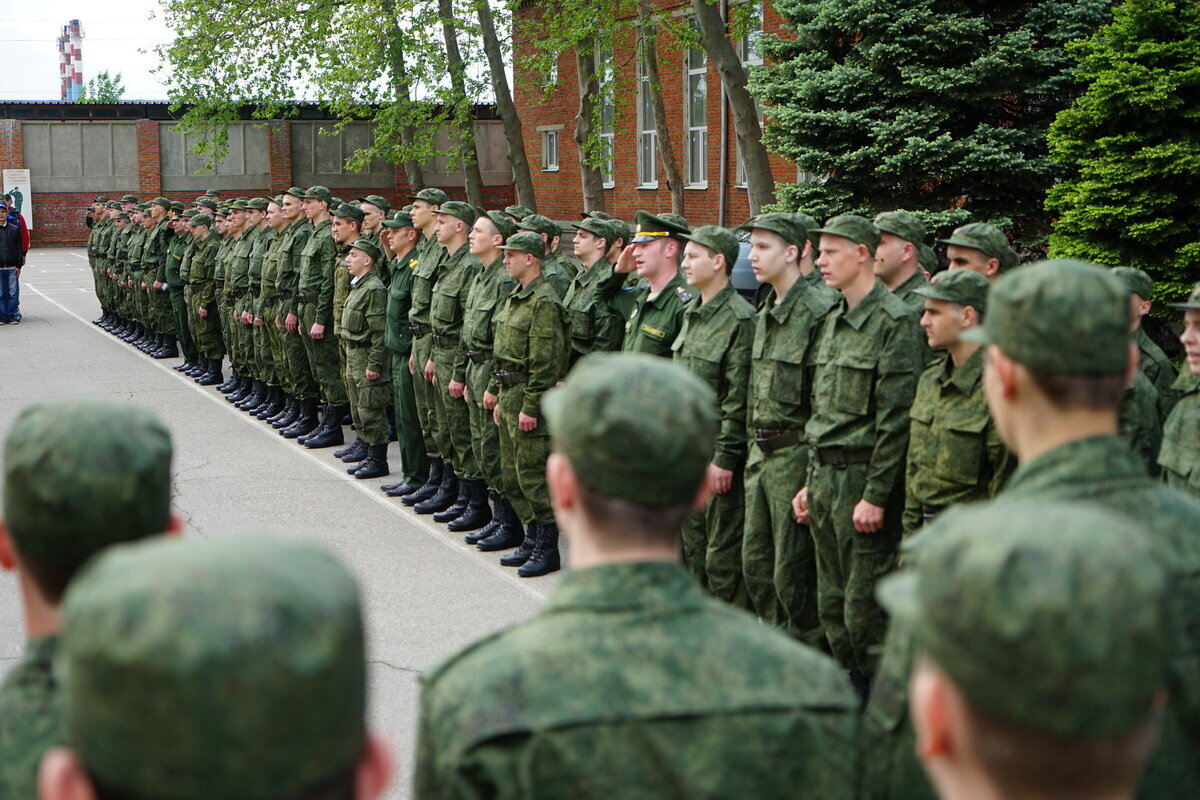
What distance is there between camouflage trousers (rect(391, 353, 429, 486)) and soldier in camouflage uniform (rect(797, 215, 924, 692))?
5.00m

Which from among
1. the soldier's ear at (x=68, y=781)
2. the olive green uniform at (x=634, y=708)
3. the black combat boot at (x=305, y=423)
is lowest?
the black combat boot at (x=305, y=423)

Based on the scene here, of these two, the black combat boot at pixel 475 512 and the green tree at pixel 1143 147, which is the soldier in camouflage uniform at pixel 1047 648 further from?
the green tree at pixel 1143 147

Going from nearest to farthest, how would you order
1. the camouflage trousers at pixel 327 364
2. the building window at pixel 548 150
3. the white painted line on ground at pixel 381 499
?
the white painted line on ground at pixel 381 499 → the camouflage trousers at pixel 327 364 → the building window at pixel 548 150

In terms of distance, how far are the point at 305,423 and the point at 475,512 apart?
3.92m

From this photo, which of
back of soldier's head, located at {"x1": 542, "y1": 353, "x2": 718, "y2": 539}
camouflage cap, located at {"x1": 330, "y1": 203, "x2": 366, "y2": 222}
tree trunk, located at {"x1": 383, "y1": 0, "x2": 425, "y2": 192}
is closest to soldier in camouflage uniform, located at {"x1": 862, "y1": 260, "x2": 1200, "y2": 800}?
back of soldier's head, located at {"x1": 542, "y1": 353, "x2": 718, "y2": 539}

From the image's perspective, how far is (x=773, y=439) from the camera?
614 cm

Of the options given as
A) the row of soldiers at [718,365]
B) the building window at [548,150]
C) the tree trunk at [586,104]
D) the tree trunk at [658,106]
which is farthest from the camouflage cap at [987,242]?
the building window at [548,150]

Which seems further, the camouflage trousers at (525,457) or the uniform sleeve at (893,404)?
the camouflage trousers at (525,457)

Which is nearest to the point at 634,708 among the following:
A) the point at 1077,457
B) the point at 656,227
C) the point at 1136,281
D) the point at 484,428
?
the point at 1077,457

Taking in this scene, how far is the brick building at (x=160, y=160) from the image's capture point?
135 feet

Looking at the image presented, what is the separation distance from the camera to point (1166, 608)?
1473 mm

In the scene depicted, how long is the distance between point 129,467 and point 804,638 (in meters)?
4.71

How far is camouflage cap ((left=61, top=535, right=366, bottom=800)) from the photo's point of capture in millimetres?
1253

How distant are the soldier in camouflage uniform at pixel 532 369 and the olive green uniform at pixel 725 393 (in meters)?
1.55
